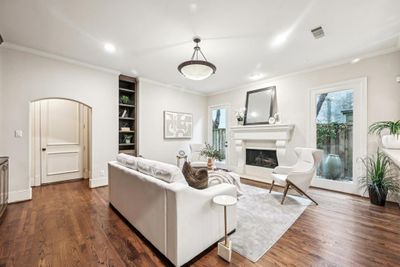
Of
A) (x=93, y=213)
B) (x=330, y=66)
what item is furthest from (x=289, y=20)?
(x=93, y=213)

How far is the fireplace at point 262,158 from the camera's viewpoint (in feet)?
15.8

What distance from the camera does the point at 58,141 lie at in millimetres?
4652

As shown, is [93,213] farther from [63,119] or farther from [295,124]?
[295,124]

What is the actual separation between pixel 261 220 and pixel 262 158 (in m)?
2.72

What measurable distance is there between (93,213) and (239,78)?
4.46 m

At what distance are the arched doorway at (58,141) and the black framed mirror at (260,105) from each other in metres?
4.16

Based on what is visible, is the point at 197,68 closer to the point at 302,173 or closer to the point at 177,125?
the point at 302,173

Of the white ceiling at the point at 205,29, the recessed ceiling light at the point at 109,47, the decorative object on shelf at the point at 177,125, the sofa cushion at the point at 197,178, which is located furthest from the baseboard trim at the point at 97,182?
the sofa cushion at the point at 197,178

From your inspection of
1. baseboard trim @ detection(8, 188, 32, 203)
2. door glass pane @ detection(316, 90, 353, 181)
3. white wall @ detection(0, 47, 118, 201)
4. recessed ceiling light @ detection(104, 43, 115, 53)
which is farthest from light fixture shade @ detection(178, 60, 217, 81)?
baseboard trim @ detection(8, 188, 32, 203)

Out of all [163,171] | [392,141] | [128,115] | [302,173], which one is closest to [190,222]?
[163,171]

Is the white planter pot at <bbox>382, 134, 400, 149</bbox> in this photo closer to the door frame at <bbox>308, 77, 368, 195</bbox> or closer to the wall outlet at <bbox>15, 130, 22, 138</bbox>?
the door frame at <bbox>308, 77, 368, 195</bbox>

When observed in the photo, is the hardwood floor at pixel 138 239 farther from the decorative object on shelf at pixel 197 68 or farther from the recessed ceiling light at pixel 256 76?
the recessed ceiling light at pixel 256 76

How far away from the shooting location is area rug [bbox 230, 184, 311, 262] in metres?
1.97

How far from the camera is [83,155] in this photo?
5027 mm
